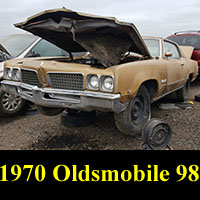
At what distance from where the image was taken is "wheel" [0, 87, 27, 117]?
378 centimetres

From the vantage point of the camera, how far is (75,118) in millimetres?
3455

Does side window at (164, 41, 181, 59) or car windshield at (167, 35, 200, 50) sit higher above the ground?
car windshield at (167, 35, 200, 50)

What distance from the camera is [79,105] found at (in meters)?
2.42

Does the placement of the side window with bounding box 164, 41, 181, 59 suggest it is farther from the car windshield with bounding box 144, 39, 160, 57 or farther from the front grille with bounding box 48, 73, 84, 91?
the front grille with bounding box 48, 73, 84, 91

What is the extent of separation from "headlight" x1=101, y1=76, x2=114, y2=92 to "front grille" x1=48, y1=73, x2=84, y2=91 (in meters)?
0.27

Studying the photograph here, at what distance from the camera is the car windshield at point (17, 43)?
445 cm

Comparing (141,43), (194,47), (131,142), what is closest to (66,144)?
(131,142)

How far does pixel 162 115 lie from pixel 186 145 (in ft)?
4.05

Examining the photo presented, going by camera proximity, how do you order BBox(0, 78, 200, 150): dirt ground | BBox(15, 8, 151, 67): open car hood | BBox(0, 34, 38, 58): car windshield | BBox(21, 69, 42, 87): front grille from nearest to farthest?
BBox(15, 8, 151, 67): open car hood, BBox(21, 69, 42, 87): front grille, BBox(0, 78, 200, 150): dirt ground, BBox(0, 34, 38, 58): car windshield

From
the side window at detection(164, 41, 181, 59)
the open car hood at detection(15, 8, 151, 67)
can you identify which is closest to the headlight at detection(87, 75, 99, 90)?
the open car hood at detection(15, 8, 151, 67)

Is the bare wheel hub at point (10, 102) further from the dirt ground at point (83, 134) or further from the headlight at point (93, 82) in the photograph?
the headlight at point (93, 82)

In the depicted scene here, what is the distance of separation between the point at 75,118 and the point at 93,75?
1.25 meters

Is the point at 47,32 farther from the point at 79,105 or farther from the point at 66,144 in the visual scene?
the point at 66,144

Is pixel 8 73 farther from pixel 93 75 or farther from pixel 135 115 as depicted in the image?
pixel 135 115
